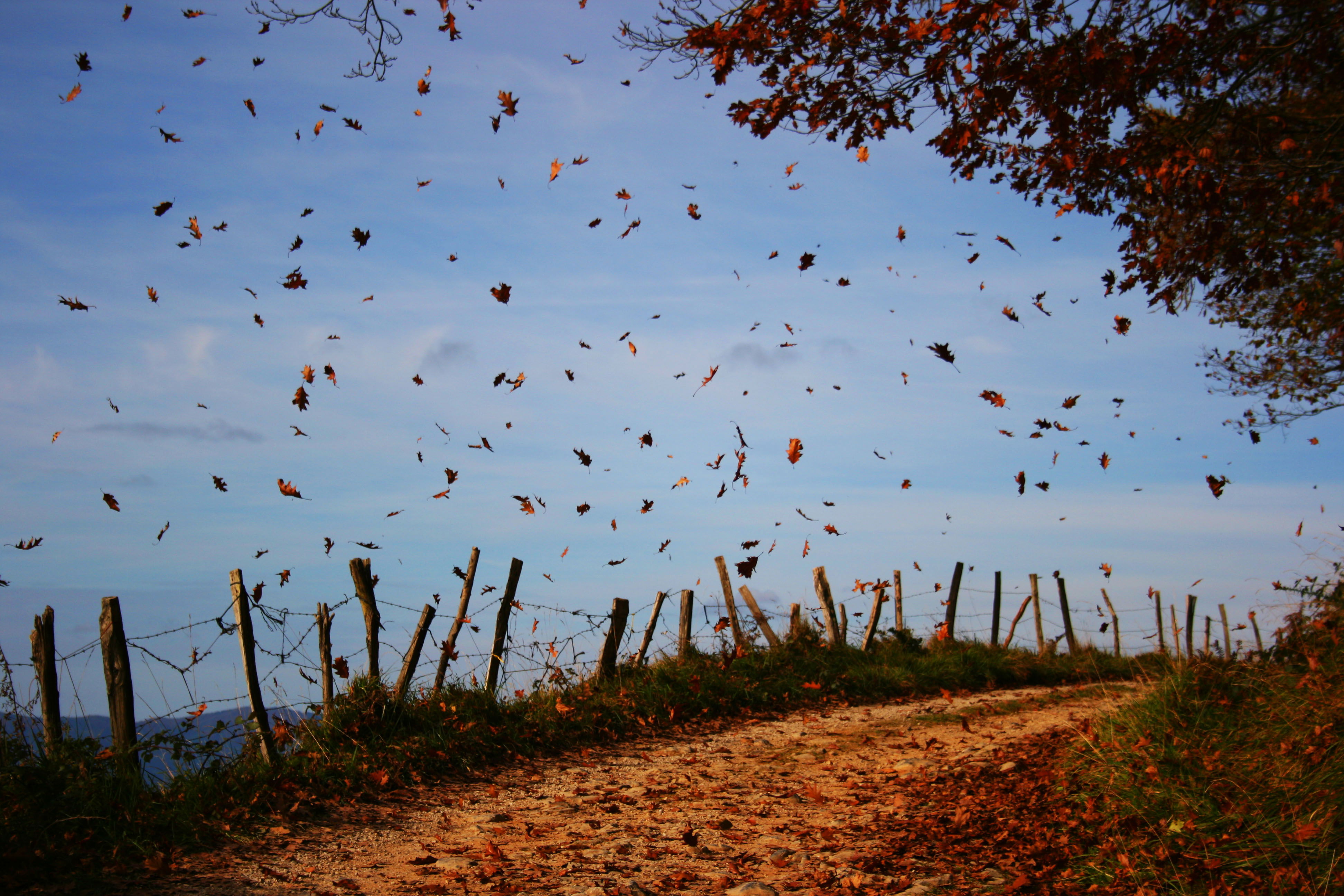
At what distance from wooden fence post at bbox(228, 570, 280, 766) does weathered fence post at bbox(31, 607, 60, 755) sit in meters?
1.30

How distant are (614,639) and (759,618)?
127 inches

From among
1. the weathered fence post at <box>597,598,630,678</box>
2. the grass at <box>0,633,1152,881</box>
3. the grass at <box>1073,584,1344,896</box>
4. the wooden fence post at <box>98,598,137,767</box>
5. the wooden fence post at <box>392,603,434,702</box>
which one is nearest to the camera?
the grass at <box>1073,584,1344,896</box>

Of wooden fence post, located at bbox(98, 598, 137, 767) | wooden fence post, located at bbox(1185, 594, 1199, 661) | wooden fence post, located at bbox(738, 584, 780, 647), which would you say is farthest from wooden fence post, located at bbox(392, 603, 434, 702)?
wooden fence post, located at bbox(1185, 594, 1199, 661)

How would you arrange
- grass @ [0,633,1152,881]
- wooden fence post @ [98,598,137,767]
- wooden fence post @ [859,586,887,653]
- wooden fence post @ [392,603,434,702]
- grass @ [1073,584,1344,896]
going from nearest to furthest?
grass @ [1073,584,1344,896], grass @ [0,633,1152,881], wooden fence post @ [98,598,137,767], wooden fence post @ [392,603,434,702], wooden fence post @ [859,586,887,653]

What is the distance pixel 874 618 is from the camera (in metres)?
13.4

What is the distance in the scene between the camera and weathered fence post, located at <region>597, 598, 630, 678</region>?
991 cm

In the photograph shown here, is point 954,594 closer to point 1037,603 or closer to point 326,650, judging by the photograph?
point 1037,603

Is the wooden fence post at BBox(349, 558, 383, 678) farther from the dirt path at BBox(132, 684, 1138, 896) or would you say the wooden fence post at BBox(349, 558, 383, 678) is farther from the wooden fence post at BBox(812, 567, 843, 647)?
the wooden fence post at BBox(812, 567, 843, 647)

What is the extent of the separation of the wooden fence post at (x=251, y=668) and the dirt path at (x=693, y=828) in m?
0.97

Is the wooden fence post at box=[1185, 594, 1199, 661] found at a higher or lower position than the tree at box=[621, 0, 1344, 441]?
lower

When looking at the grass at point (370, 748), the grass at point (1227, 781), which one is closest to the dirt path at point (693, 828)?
the grass at point (370, 748)

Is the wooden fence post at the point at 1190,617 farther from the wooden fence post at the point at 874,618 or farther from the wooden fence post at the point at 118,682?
the wooden fence post at the point at 118,682

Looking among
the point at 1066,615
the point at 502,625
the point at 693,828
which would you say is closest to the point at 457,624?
the point at 502,625

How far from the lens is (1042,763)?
7.10m
